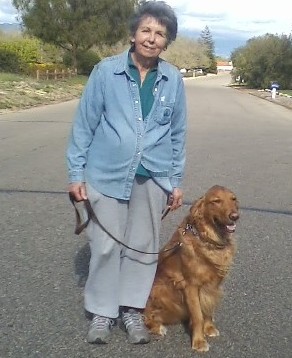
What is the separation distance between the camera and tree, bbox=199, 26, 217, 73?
124m

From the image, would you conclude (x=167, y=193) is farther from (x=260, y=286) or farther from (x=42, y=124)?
(x=42, y=124)

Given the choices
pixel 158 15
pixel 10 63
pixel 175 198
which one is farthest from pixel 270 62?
pixel 158 15

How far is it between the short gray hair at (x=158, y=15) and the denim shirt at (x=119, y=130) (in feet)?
0.70

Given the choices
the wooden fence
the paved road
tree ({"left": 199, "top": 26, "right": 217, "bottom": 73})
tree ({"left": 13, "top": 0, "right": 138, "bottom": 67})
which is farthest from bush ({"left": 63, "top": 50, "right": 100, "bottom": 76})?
tree ({"left": 199, "top": 26, "right": 217, "bottom": 73})

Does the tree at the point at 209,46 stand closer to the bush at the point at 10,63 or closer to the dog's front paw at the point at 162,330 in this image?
the bush at the point at 10,63

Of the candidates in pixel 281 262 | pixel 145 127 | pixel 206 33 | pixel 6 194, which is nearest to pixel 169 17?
pixel 145 127

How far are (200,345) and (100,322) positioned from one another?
0.68m

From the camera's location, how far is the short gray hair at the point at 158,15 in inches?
132

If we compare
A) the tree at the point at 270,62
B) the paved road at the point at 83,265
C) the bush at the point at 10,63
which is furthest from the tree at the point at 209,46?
the paved road at the point at 83,265

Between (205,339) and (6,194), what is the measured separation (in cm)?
452

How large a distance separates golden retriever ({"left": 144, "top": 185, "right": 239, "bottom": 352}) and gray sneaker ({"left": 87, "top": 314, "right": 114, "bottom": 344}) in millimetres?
329

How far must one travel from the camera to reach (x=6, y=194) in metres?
7.40

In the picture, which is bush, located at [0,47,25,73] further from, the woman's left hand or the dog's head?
the dog's head

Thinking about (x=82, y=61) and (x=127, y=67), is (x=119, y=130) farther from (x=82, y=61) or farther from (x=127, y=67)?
(x=82, y=61)
